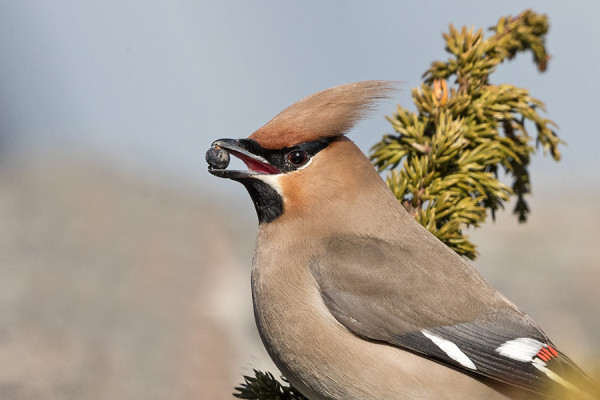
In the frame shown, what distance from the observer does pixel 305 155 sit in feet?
10.1

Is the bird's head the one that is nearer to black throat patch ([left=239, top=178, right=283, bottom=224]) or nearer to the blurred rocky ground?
black throat patch ([left=239, top=178, right=283, bottom=224])

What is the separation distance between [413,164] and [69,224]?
171 inches

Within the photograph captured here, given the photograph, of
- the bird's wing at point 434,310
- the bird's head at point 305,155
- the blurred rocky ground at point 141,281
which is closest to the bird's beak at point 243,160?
the bird's head at point 305,155

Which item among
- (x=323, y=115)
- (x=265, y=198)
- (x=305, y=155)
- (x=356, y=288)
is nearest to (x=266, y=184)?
(x=265, y=198)

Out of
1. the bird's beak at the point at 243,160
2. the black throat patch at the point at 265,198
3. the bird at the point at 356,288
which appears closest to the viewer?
the bird at the point at 356,288

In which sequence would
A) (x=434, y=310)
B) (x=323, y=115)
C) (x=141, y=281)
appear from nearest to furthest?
1. (x=434, y=310)
2. (x=323, y=115)
3. (x=141, y=281)

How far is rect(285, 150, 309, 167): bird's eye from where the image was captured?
304cm

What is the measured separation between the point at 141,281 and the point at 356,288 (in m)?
3.86

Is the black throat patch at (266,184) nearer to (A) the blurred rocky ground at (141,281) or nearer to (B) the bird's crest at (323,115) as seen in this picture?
(B) the bird's crest at (323,115)

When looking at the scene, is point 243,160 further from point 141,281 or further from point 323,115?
point 141,281

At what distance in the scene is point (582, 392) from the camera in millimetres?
1377

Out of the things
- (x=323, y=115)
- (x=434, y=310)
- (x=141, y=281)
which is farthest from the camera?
(x=141, y=281)

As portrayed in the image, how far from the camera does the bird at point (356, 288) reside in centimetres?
270

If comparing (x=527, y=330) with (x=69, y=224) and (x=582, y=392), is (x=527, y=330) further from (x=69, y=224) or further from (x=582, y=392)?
(x=69, y=224)
